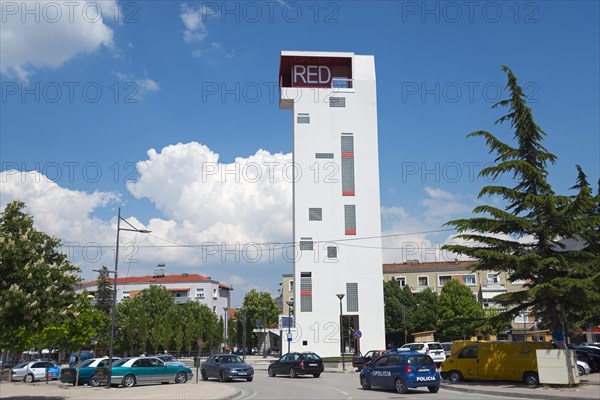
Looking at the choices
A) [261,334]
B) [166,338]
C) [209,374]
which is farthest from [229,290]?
[209,374]

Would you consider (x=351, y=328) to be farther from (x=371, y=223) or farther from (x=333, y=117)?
(x=333, y=117)

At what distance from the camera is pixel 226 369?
32.3 meters

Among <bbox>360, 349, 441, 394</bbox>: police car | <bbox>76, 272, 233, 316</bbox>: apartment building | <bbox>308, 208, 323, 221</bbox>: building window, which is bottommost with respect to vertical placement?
<bbox>360, 349, 441, 394</bbox>: police car

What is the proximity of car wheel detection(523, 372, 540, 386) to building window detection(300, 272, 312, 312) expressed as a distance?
39.7 metres

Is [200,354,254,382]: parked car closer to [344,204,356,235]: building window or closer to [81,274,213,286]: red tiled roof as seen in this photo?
[344,204,356,235]: building window

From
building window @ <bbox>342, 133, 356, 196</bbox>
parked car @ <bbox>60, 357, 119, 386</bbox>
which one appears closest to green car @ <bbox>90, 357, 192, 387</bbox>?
parked car @ <bbox>60, 357, 119, 386</bbox>

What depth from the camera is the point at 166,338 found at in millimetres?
A: 77562

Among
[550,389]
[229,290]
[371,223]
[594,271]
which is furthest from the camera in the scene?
[229,290]

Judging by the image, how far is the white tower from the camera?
2463 inches

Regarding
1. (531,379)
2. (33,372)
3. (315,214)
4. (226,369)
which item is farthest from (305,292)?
(531,379)

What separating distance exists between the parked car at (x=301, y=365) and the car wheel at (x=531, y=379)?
13240mm

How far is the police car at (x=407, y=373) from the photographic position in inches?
870

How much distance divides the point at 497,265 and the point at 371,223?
3872 centimetres

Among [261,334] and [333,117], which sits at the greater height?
[333,117]
